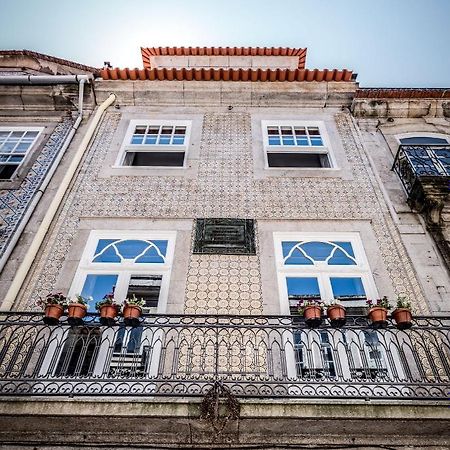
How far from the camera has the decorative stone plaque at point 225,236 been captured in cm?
626

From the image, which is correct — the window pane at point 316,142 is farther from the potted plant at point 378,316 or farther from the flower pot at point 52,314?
the flower pot at point 52,314

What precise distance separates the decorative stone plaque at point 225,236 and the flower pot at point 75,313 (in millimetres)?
1957

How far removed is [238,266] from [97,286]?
1843 mm

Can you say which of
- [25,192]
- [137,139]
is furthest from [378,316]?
[137,139]

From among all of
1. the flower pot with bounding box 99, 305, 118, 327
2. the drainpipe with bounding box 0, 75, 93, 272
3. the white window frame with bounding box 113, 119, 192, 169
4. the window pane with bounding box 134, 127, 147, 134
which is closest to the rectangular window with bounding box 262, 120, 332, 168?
the white window frame with bounding box 113, 119, 192, 169

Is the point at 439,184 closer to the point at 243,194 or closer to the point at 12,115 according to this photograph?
the point at 243,194

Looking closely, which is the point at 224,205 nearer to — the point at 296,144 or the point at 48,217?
the point at 296,144

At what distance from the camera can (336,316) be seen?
15.4ft

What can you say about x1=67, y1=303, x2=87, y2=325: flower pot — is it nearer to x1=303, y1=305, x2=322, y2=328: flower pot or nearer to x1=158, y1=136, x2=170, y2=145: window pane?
x1=303, y1=305, x2=322, y2=328: flower pot

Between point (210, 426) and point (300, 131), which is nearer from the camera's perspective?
point (210, 426)

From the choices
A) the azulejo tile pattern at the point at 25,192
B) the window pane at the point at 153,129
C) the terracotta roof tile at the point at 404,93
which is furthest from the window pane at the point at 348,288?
the terracotta roof tile at the point at 404,93

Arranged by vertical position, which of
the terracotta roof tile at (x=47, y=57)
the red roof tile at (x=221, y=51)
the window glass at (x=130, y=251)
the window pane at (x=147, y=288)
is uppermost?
the red roof tile at (x=221, y=51)

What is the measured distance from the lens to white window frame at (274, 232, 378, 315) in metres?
5.75

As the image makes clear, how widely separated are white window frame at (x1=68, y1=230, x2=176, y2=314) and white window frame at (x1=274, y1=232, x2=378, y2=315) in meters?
1.46
